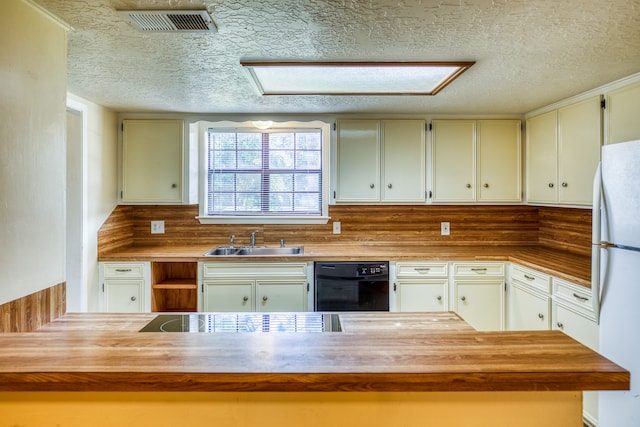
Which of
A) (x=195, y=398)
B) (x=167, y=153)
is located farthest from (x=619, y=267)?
(x=167, y=153)

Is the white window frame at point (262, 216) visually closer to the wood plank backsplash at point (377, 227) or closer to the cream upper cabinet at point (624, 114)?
the wood plank backsplash at point (377, 227)

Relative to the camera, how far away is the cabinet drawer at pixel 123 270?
2920 millimetres

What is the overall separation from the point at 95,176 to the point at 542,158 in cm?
371

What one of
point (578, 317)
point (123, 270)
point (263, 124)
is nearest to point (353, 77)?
point (263, 124)

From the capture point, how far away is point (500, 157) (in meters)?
3.24

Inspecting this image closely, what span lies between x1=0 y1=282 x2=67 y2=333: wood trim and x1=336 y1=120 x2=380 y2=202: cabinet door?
2.24 metres

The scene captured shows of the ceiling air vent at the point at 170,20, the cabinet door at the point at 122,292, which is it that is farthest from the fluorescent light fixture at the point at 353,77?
the cabinet door at the point at 122,292

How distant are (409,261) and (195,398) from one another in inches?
87.1

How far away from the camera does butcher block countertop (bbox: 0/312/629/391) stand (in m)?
0.92

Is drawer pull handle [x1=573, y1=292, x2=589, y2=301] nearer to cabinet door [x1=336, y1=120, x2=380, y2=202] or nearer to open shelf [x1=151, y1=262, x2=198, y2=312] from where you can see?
cabinet door [x1=336, y1=120, x2=380, y2=202]

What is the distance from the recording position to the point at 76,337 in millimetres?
1177

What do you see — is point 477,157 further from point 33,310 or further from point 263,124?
point 33,310

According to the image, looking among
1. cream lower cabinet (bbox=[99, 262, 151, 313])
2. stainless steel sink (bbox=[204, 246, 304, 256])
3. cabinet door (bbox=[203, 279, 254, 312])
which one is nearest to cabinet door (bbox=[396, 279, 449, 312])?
stainless steel sink (bbox=[204, 246, 304, 256])

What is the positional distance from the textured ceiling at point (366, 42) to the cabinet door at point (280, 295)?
4.95 ft
